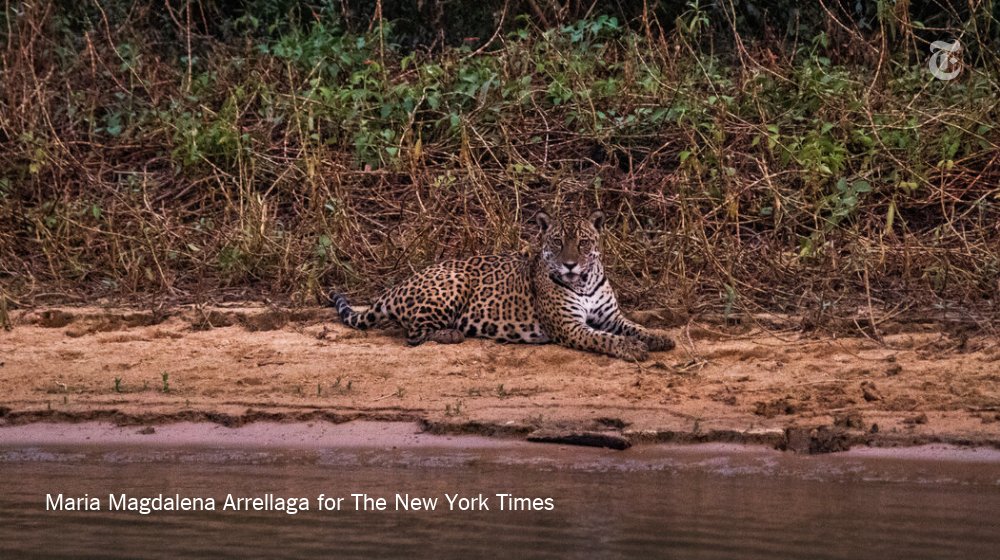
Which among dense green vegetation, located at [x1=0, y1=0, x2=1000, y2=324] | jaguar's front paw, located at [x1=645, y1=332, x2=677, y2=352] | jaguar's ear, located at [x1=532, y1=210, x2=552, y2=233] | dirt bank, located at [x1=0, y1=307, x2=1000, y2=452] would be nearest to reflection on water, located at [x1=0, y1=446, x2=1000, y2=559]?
dirt bank, located at [x1=0, y1=307, x2=1000, y2=452]

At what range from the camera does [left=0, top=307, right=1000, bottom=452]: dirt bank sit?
7.00 m

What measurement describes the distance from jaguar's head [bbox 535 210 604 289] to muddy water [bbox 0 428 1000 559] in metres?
1.87

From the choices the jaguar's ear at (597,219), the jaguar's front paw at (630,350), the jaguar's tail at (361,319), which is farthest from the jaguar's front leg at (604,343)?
the jaguar's tail at (361,319)

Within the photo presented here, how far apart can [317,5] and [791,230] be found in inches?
204

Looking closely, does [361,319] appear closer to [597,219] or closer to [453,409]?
[597,219]

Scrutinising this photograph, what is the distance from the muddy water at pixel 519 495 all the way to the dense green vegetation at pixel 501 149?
193 centimetres

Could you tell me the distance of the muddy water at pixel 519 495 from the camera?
231 inches

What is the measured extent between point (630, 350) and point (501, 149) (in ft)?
10.1

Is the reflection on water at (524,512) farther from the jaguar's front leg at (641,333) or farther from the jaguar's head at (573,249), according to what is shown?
the jaguar's head at (573,249)

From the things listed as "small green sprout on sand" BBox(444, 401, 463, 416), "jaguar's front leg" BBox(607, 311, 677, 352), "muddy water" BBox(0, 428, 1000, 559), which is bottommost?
"muddy water" BBox(0, 428, 1000, 559)

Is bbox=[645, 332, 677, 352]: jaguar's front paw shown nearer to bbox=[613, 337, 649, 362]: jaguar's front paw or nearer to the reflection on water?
bbox=[613, 337, 649, 362]: jaguar's front paw

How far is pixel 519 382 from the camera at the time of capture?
779 centimetres

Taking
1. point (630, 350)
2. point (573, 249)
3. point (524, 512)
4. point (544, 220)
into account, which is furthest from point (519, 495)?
point (544, 220)

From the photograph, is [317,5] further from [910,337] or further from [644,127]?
[910,337]
